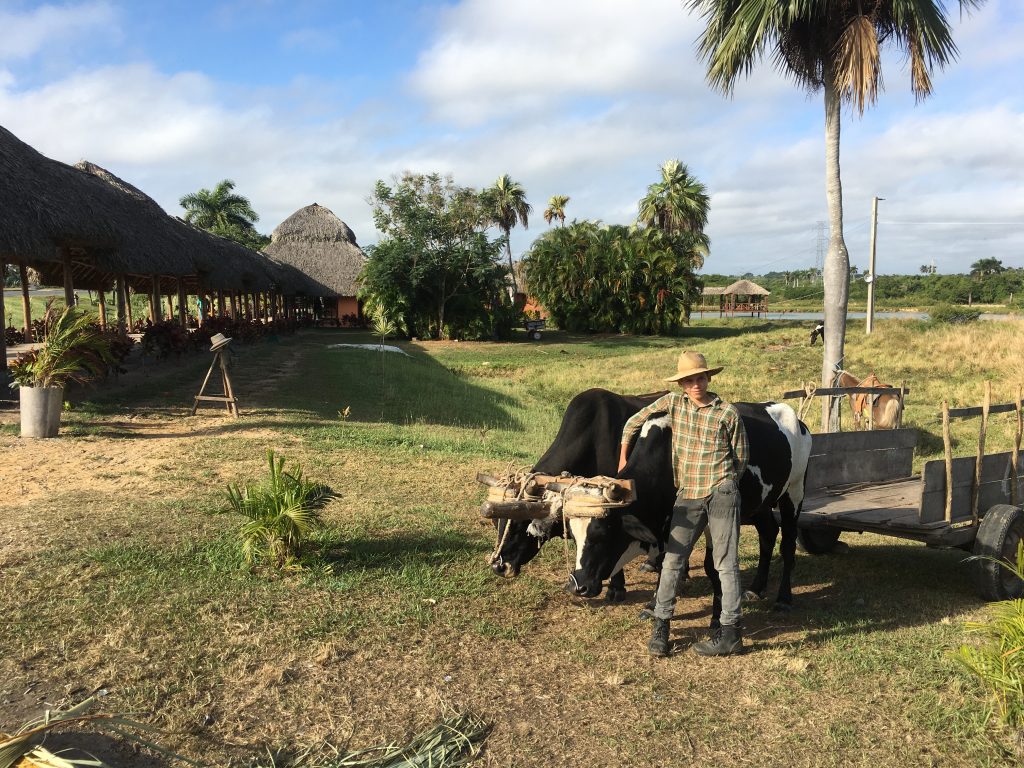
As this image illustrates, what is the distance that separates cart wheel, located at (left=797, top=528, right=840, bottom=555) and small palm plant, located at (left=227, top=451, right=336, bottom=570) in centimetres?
413

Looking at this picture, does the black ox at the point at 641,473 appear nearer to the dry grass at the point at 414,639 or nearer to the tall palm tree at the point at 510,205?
the dry grass at the point at 414,639

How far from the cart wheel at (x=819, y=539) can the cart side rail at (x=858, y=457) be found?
17.9 inches

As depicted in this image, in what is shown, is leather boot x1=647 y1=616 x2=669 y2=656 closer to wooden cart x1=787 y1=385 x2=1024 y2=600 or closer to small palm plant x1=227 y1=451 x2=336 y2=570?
wooden cart x1=787 y1=385 x2=1024 y2=600

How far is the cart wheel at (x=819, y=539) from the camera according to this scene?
20.9 ft

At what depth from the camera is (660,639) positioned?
4.27 m

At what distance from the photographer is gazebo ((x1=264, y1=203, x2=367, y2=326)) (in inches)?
1609

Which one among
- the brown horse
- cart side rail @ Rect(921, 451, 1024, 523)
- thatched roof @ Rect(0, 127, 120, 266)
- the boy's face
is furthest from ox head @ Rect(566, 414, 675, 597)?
thatched roof @ Rect(0, 127, 120, 266)

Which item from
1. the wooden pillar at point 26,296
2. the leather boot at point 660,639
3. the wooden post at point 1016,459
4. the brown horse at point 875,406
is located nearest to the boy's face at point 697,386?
the leather boot at point 660,639

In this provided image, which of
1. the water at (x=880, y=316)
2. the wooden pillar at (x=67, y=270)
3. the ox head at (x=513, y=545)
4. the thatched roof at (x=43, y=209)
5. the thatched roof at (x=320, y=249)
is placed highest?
the thatched roof at (x=320, y=249)

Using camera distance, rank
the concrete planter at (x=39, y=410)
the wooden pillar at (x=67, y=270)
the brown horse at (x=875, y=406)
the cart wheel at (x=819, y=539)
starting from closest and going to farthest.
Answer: the cart wheel at (x=819, y=539) < the concrete planter at (x=39, y=410) < the brown horse at (x=875, y=406) < the wooden pillar at (x=67, y=270)

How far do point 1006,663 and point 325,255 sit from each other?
41.4 metres

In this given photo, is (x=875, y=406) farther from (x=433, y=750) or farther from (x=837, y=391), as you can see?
(x=433, y=750)

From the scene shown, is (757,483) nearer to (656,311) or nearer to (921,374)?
(921,374)

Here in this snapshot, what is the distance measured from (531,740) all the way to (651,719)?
24.8 inches
